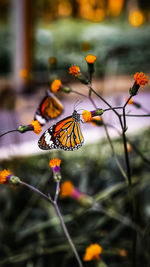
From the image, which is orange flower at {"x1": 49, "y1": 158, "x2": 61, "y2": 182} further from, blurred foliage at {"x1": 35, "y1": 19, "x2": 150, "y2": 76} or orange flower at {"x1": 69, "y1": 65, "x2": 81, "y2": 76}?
blurred foliage at {"x1": 35, "y1": 19, "x2": 150, "y2": 76}

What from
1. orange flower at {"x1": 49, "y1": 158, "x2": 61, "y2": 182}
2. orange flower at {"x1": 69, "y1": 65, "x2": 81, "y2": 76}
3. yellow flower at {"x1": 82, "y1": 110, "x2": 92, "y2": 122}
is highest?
orange flower at {"x1": 69, "y1": 65, "x2": 81, "y2": 76}

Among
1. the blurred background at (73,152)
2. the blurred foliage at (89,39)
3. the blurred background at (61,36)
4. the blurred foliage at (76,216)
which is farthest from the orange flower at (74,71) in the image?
the blurred foliage at (89,39)

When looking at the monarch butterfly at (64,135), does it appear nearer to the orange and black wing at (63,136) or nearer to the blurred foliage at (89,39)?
the orange and black wing at (63,136)

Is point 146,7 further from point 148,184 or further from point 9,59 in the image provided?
point 148,184

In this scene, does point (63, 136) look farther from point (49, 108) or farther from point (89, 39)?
point (89, 39)

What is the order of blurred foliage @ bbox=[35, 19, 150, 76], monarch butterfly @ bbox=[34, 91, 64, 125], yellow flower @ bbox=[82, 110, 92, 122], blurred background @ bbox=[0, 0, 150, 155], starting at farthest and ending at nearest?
blurred foliage @ bbox=[35, 19, 150, 76]
blurred background @ bbox=[0, 0, 150, 155]
monarch butterfly @ bbox=[34, 91, 64, 125]
yellow flower @ bbox=[82, 110, 92, 122]

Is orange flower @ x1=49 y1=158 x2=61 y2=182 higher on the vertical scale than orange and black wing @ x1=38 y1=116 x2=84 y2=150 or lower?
lower

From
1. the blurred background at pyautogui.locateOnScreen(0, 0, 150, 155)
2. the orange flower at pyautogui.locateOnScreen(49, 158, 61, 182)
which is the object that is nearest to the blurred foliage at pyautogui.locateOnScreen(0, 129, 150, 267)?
the orange flower at pyautogui.locateOnScreen(49, 158, 61, 182)
